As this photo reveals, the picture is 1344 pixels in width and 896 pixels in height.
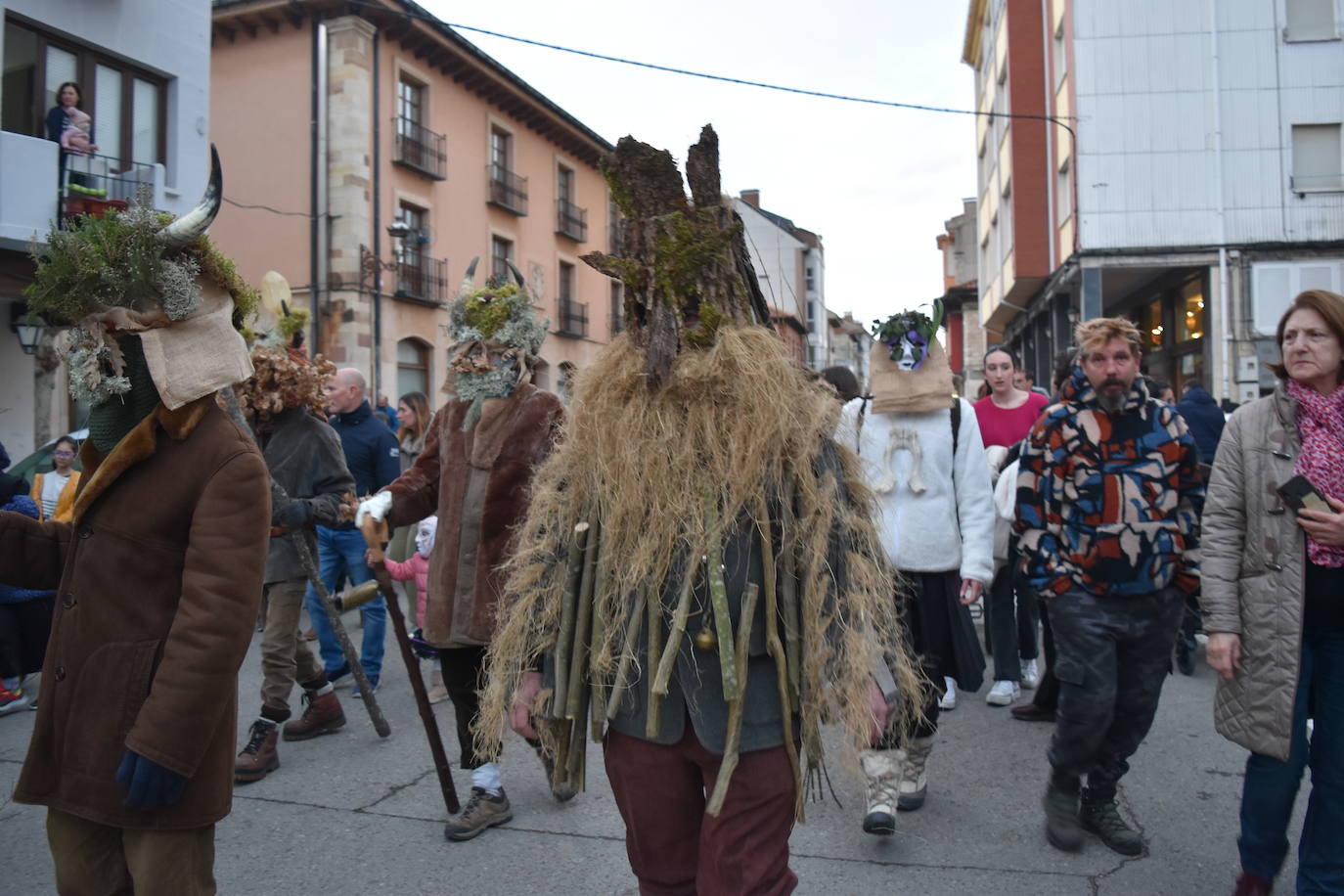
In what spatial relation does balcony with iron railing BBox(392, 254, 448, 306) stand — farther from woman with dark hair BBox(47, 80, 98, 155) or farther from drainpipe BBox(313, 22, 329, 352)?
woman with dark hair BBox(47, 80, 98, 155)

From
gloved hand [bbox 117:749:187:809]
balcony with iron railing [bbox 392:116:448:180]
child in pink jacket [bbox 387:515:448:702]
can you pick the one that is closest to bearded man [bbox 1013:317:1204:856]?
gloved hand [bbox 117:749:187:809]

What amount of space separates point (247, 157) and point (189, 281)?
20133mm

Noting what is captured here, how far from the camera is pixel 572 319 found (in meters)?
27.6

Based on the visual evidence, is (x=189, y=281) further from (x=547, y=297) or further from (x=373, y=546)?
(x=547, y=297)

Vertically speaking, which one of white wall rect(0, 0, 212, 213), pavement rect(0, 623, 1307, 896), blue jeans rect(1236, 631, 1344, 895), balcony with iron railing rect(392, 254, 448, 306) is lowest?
pavement rect(0, 623, 1307, 896)

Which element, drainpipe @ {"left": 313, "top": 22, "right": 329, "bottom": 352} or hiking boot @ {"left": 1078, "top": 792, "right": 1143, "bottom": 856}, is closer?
hiking boot @ {"left": 1078, "top": 792, "right": 1143, "bottom": 856}

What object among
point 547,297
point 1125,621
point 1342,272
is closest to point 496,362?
point 1125,621

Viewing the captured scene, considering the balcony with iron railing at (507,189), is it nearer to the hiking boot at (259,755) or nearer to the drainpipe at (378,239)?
the drainpipe at (378,239)

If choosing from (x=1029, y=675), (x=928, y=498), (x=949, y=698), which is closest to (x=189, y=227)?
(x=928, y=498)

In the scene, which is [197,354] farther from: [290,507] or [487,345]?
[290,507]

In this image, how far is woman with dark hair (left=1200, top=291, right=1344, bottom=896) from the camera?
2879 mm

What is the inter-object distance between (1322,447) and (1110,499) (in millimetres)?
723

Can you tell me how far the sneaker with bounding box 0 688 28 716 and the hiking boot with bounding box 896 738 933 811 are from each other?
5278mm

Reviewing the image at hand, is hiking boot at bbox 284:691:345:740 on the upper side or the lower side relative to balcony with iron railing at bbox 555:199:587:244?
lower
